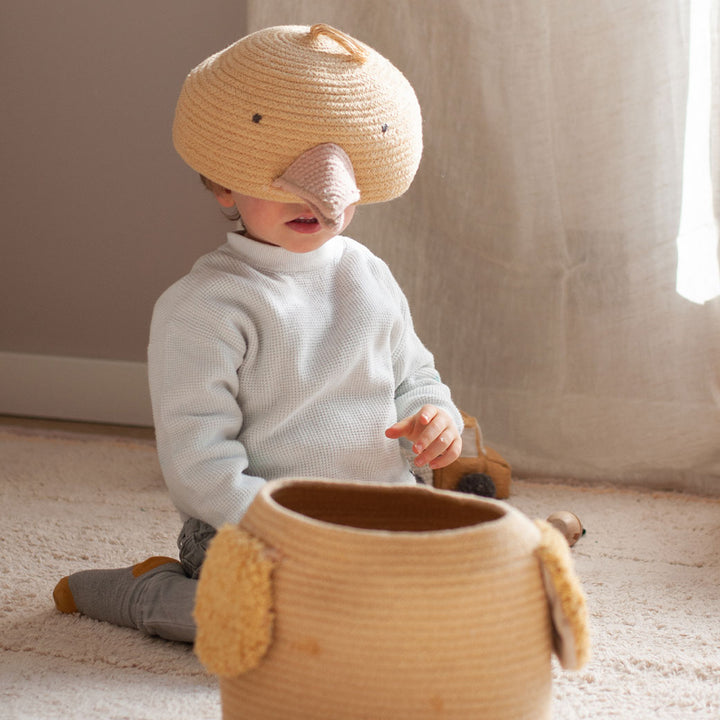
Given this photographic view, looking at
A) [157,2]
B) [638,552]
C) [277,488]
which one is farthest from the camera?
[157,2]

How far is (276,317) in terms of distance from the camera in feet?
3.23

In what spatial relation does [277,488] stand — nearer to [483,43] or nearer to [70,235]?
[483,43]

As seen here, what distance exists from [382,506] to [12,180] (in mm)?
1346

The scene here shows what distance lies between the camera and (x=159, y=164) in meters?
1.80

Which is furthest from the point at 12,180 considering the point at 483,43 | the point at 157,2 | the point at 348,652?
the point at 348,652

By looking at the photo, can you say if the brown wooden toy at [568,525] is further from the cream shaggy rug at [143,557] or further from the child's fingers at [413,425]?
the child's fingers at [413,425]

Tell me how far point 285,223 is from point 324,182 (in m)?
0.11

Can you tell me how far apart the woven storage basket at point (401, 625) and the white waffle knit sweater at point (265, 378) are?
0.32m

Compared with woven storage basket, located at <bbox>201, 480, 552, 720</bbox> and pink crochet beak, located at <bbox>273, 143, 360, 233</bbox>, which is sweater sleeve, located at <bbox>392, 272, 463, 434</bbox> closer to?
pink crochet beak, located at <bbox>273, 143, 360, 233</bbox>

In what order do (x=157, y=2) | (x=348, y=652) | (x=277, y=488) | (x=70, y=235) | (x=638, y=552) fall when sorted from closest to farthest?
(x=348, y=652)
(x=277, y=488)
(x=638, y=552)
(x=157, y=2)
(x=70, y=235)

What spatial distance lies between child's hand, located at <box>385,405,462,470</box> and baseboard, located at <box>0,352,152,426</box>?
95 centimetres

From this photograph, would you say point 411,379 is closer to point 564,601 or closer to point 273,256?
point 273,256

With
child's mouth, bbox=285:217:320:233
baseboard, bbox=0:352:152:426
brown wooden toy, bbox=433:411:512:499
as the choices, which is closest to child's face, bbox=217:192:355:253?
child's mouth, bbox=285:217:320:233

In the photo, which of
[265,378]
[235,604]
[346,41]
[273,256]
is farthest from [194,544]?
[346,41]
